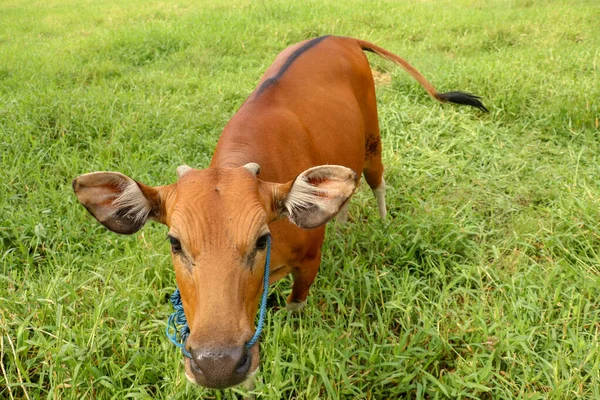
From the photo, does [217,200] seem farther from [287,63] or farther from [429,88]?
[429,88]

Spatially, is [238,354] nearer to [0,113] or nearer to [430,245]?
[430,245]

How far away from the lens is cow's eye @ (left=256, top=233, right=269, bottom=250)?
70.3 inches

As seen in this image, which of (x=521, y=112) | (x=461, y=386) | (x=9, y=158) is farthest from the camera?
(x=521, y=112)

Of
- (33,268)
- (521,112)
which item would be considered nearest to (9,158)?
(33,268)

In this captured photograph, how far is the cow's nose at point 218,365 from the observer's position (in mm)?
1515

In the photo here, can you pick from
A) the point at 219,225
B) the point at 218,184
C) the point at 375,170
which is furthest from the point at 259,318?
the point at 375,170

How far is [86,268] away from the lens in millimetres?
3059

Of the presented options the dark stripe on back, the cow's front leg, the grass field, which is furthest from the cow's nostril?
the dark stripe on back

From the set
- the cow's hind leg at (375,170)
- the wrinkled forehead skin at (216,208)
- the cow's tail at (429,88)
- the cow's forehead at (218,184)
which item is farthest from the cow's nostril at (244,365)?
the cow's tail at (429,88)

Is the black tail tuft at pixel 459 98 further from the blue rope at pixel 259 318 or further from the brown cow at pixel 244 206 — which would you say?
the blue rope at pixel 259 318

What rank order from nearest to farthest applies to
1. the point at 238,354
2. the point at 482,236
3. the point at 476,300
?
the point at 238,354
the point at 476,300
the point at 482,236

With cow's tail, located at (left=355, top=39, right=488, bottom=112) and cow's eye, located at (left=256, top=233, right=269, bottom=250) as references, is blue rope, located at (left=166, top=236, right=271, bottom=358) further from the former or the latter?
cow's tail, located at (left=355, top=39, right=488, bottom=112)

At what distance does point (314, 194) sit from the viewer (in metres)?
1.95

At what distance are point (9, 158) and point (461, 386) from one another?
11.7 ft
